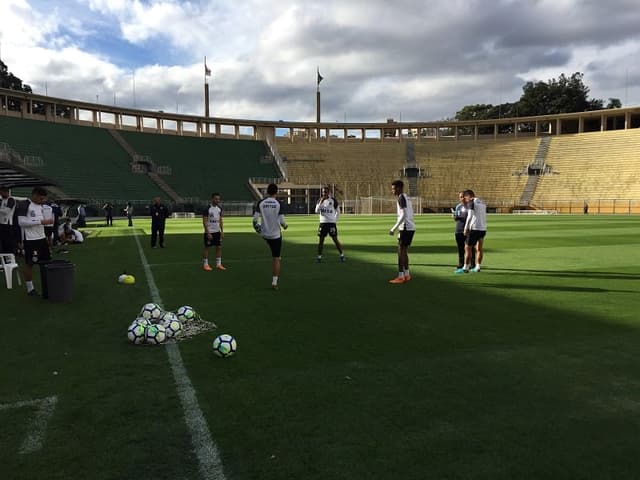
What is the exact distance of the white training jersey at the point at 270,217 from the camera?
9461 millimetres

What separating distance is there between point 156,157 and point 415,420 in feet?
228

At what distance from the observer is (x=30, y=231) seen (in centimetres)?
920

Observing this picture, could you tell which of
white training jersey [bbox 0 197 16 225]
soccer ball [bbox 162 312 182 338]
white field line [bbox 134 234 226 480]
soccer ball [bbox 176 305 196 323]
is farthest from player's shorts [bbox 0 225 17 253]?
white field line [bbox 134 234 226 480]

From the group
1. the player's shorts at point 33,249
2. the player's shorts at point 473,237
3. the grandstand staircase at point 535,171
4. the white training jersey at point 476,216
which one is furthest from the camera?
the grandstand staircase at point 535,171

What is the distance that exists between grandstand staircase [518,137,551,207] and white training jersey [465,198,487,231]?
5828 centimetres

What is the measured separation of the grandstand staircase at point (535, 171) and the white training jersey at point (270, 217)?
6191 centimetres

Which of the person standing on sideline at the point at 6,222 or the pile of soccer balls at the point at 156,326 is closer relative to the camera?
the pile of soccer balls at the point at 156,326

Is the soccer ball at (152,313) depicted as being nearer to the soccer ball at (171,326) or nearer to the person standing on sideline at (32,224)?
the soccer ball at (171,326)

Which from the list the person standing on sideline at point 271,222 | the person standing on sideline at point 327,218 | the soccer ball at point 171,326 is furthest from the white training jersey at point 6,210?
the soccer ball at point 171,326

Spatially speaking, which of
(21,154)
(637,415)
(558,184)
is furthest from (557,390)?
(558,184)

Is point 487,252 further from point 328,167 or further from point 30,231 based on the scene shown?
point 328,167

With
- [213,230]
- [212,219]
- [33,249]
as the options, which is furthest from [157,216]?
[33,249]

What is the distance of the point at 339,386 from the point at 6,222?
39.8ft

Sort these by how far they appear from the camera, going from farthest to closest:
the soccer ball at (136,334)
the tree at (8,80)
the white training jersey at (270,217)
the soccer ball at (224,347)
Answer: the tree at (8,80) → the white training jersey at (270,217) → the soccer ball at (136,334) → the soccer ball at (224,347)
